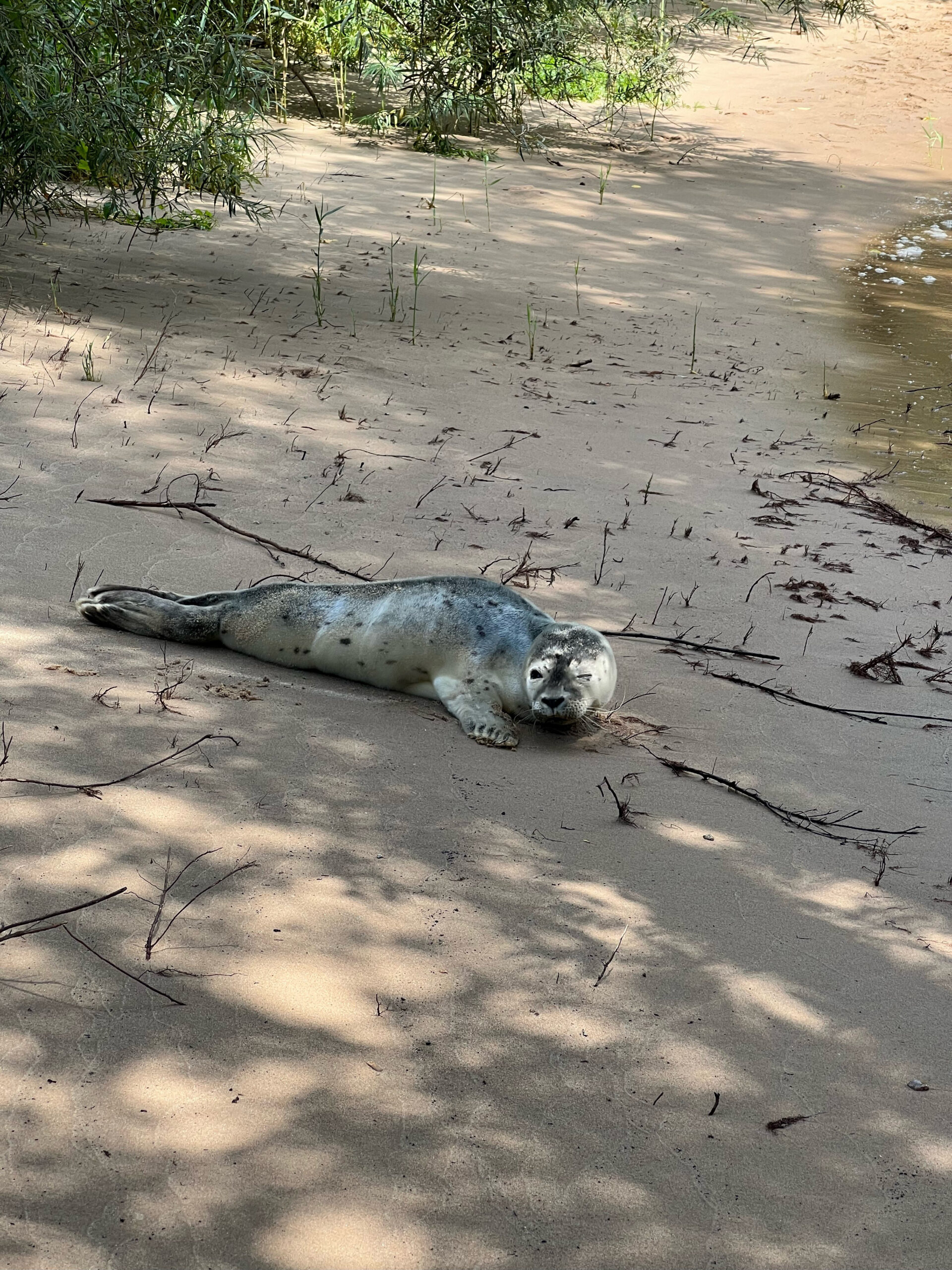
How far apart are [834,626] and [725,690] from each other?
1.19 meters

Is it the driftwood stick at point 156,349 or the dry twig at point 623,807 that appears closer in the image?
the dry twig at point 623,807

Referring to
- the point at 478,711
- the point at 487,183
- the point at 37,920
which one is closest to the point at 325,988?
the point at 37,920

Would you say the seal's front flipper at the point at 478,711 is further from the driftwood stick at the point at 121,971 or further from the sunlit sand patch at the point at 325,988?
the driftwood stick at the point at 121,971

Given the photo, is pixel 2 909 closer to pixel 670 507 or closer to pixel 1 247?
pixel 670 507

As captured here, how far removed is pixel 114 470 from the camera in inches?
270

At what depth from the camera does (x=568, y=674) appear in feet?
15.2

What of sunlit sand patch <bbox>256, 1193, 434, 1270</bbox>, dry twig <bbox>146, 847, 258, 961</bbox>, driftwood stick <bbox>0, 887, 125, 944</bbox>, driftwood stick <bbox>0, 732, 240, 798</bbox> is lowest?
sunlit sand patch <bbox>256, 1193, 434, 1270</bbox>

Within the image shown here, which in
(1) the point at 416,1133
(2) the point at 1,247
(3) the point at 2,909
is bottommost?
(1) the point at 416,1133

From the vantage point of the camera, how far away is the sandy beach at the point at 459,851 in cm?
256

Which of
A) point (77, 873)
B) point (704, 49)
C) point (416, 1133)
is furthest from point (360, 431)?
point (704, 49)

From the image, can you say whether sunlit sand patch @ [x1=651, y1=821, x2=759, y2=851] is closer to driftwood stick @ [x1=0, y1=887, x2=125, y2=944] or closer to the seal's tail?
driftwood stick @ [x1=0, y1=887, x2=125, y2=944]

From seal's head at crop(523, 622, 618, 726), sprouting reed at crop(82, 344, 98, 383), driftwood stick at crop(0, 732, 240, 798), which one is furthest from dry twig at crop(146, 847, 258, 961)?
sprouting reed at crop(82, 344, 98, 383)

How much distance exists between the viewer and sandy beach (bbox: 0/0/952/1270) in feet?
8.40

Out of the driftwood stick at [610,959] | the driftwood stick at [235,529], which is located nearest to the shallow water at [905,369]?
the driftwood stick at [235,529]
